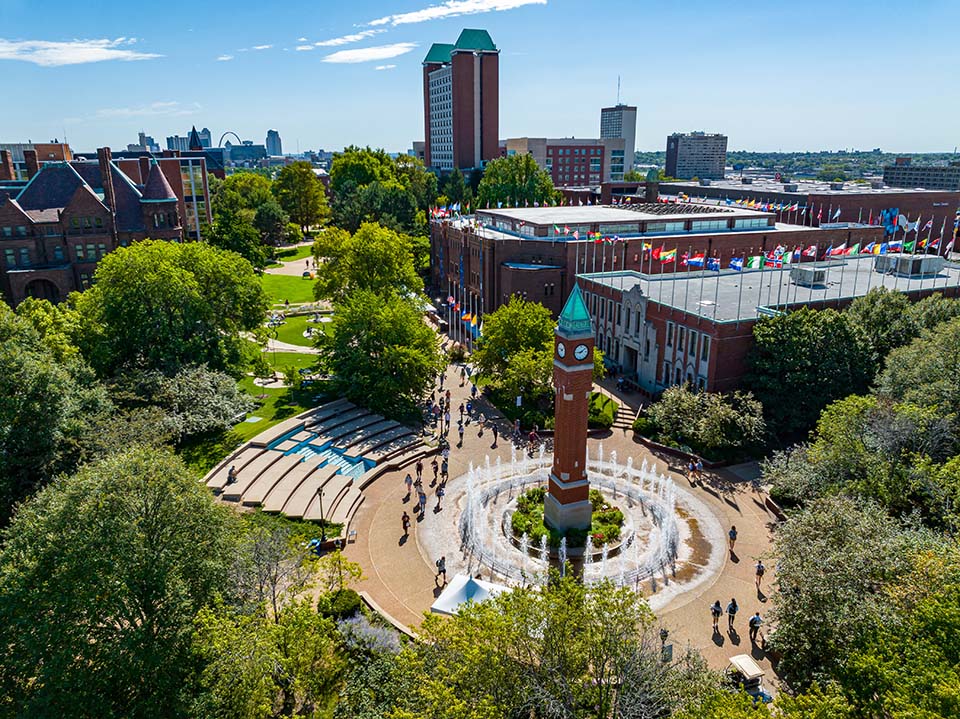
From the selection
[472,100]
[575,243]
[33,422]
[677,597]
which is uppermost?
[472,100]

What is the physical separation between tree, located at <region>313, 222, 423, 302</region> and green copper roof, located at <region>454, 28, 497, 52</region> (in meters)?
118

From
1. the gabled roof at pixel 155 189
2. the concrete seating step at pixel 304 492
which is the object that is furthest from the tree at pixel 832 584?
the gabled roof at pixel 155 189

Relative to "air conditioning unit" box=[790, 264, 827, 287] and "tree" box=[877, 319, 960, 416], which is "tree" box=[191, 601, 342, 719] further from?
"air conditioning unit" box=[790, 264, 827, 287]

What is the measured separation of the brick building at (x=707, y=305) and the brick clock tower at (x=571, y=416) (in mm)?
18388

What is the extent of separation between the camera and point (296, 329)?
244 feet

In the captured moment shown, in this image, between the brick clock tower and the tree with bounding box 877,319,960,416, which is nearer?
the brick clock tower

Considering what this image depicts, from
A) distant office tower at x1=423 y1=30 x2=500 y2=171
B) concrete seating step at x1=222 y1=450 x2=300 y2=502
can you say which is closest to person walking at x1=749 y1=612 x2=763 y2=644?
concrete seating step at x1=222 y1=450 x2=300 y2=502

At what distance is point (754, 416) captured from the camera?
44.7 metres

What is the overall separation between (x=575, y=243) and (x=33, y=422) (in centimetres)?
5102

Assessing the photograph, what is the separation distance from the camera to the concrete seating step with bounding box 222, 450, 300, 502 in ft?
127

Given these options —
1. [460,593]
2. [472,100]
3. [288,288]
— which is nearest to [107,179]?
[288,288]

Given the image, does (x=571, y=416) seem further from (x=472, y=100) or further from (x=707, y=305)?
(x=472, y=100)

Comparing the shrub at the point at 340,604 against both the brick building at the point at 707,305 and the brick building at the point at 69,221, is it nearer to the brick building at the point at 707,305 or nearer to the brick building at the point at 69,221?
the brick building at the point at 707,305

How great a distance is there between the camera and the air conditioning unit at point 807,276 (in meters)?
59.7
